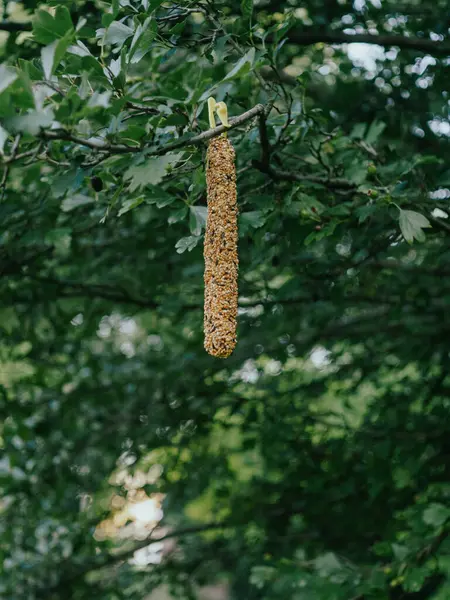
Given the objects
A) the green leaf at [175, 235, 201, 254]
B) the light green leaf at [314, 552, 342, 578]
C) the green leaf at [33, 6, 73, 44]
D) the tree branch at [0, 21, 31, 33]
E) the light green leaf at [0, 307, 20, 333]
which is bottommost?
the light green leaf at [314, 552, 342, 578]

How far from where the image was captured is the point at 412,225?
7.48ft

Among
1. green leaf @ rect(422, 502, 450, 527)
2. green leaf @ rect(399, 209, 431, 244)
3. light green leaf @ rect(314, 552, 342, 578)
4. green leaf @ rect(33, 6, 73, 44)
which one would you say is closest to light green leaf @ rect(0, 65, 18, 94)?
green leaf @ rect(33, 6, 73, 44)

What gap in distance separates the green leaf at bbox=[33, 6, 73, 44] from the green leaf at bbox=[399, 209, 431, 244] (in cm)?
110

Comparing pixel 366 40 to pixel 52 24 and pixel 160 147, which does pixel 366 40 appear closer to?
pixel 160 147

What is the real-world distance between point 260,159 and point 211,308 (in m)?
0.97

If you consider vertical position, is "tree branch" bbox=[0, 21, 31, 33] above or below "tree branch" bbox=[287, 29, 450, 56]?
above

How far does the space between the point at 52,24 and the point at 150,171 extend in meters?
0.36

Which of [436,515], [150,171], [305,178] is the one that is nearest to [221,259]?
[150,171]

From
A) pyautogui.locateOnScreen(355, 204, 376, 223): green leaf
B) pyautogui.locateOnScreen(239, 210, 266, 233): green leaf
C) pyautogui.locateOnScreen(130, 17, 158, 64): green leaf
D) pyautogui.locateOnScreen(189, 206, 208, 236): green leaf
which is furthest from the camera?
pyautogui.locateOnScreen(355, 204, 376, 223): green leaf

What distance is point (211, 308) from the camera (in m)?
1.60

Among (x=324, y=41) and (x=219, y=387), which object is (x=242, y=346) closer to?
(x=219, y=387)

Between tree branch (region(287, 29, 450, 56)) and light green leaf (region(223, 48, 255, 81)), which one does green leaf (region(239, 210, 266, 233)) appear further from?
tree branch (region(287, 29, 450, 56))

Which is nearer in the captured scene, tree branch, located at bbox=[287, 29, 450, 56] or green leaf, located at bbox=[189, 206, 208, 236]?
green leaf, located at bbox=[189, 206, 208, 236]

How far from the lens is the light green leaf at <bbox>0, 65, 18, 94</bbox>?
1.43 meters
